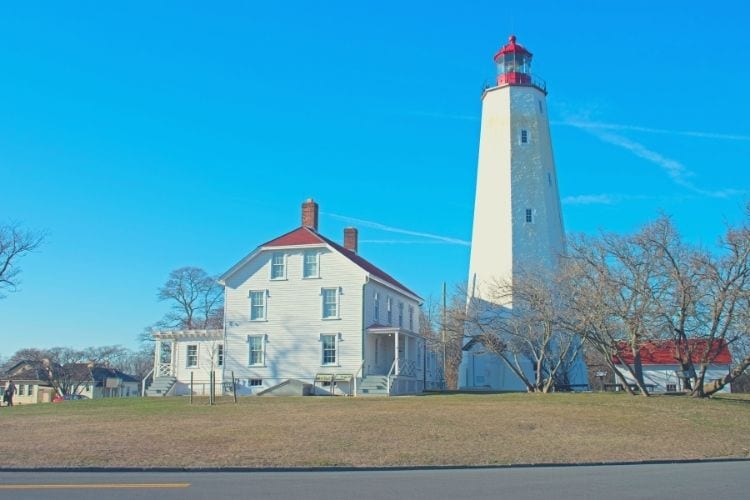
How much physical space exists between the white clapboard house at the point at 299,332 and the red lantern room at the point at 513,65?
40.5ft

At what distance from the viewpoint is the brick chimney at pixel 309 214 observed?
3719 cm

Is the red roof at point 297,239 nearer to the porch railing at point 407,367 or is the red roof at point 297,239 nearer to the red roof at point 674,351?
the porch railing at point 407,367

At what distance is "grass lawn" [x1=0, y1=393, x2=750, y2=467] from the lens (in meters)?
15.0

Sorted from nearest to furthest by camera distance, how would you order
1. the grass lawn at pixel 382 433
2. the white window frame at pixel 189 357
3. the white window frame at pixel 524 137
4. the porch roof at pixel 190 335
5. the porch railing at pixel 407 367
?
the grass lawn at pixel 382 433, the porch railing at pixel 407 367, the porch roof at pixel 190 335, the white window frame at pixel 189 357, the white window frame at pixel 524 137

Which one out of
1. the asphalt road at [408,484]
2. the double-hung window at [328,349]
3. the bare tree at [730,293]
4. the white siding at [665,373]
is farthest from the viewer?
the white siding at [665,373]

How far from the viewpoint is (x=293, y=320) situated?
35094 millimetres

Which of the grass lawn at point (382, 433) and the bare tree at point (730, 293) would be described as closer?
the grass lawn at point (382, 433)

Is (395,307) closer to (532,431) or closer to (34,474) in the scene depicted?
(532,431)

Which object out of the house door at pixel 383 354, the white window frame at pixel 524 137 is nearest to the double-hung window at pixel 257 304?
the house door at pixel 383 354

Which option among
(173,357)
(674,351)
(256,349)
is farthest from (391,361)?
(674,351)

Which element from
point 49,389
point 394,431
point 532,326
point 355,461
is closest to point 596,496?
point 355,461

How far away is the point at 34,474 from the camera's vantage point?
43.6 ft

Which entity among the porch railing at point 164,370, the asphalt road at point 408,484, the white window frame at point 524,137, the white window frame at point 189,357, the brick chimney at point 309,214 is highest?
the white window frame at point 524,137

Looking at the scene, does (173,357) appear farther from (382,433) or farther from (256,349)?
(382,433)
